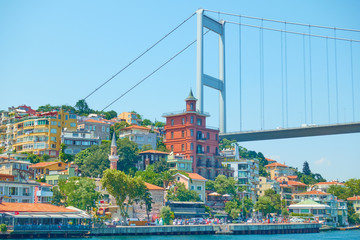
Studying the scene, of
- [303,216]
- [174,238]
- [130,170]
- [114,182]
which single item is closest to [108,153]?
[130,170]

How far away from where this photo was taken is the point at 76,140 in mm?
96312

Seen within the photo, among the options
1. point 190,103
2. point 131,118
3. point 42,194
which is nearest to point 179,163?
point 190,103

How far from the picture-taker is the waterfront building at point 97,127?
338 ft

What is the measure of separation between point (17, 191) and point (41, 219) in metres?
9.38

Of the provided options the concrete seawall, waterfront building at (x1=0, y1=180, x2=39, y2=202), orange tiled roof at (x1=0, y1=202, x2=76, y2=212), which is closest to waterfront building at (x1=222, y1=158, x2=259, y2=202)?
the concrete seawall

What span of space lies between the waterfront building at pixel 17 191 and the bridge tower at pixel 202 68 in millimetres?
35497

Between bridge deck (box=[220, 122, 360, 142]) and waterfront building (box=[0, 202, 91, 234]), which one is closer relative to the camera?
waterfront building (box=[0, 202, 91, 234])

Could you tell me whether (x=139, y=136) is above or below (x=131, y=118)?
below

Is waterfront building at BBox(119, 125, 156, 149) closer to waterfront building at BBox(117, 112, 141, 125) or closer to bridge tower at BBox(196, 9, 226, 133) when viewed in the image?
bridge tower at BBox(196, 9, 226, 133)

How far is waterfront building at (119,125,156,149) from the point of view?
100188 mm

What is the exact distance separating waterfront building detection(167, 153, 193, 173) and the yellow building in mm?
20359

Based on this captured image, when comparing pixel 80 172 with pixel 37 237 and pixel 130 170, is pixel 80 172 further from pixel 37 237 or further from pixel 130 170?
pixel 37 237

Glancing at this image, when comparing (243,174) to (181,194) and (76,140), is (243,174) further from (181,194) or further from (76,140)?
(76,140)

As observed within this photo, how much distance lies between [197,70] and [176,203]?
2874cm
